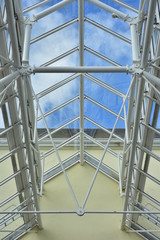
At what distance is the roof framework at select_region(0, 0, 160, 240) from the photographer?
12.5 metres

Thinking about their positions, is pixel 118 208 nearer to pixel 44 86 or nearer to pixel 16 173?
pixel 16 173

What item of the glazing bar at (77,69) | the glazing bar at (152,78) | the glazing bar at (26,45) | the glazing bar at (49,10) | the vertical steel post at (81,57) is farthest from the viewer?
the vertical steel post at (81,57)

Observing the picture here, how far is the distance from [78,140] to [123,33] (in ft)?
25.5

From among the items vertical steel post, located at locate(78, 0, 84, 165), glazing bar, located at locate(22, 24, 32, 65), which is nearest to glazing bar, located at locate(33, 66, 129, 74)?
glazing bar, located at locate(22, 24, 32, 65)

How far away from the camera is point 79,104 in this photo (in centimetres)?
1955

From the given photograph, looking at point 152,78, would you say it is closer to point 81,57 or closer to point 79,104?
point 81,57

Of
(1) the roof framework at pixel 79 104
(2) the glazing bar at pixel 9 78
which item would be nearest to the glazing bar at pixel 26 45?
(1) the roof framework at pixel 79 104

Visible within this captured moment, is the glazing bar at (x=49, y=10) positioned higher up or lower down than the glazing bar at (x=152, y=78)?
higher up

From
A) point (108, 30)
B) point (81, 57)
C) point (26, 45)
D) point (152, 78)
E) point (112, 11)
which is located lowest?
point (152, 78)

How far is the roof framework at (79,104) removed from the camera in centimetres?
1255

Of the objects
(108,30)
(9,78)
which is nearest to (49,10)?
(108,30)

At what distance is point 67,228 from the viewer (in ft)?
64.7

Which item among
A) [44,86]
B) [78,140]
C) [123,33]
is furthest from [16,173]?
[123,33]

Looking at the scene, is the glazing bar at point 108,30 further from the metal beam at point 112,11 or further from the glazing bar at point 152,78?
the glazing bar at point 152,78
